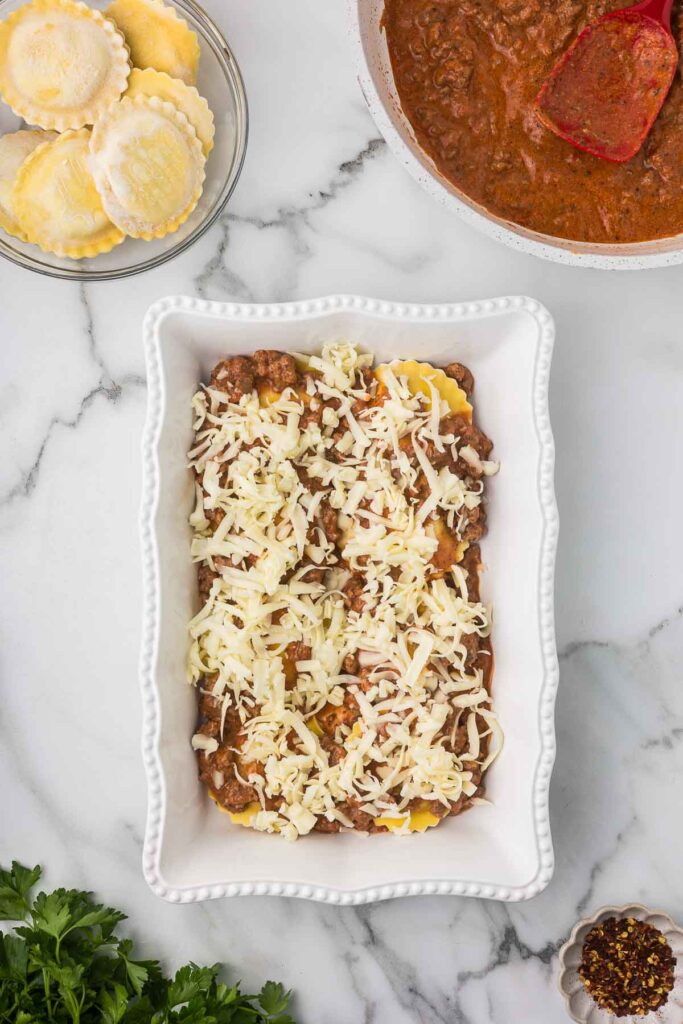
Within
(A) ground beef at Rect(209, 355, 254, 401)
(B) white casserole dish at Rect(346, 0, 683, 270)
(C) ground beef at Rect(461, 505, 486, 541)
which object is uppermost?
(B) white casserole dish at Rect(346, 0, 683, 270)

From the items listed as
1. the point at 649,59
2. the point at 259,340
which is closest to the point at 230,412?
the point at 259,340

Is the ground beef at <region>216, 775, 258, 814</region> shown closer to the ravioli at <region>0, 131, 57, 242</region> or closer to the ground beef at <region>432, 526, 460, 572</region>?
the ground beef at <region>432, 526, 460, 572</region>

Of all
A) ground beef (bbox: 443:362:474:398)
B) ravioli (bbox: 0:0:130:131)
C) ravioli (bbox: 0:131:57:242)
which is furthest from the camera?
ground beef (bbox: 443:362:474:398)

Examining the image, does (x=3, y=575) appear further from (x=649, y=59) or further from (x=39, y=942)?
(x=649, y=59)

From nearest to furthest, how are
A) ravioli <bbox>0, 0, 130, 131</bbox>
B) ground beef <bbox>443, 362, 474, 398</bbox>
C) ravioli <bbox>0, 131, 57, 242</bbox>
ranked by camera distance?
ravioli <bbox>0, 0, 130, 131</bbox> < ravioli <bbox>0, 131, 57, 242</bbox> < ground beef <bbox>443, 362, 474, 398</bbox>

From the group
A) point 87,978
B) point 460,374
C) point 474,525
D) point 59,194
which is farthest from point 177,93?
point 87,978

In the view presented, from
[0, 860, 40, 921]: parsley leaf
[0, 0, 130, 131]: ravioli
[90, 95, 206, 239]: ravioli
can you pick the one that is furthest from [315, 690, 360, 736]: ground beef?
[0, 0, 130, 131]: ravioli

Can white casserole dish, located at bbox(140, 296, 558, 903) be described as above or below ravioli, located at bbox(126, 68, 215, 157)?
below
